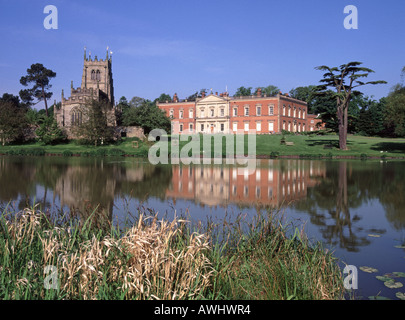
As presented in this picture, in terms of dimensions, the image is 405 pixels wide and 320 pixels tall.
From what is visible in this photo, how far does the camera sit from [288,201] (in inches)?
452

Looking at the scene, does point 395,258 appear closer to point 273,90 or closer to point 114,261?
point 114,261

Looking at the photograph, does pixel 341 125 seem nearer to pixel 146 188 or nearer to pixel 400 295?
pixel 146 188

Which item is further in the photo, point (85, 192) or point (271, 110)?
point (271, 110)

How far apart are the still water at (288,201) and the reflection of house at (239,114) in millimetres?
49142

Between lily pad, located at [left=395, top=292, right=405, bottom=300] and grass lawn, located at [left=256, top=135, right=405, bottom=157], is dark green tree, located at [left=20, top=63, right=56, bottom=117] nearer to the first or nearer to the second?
grass lawn, located at [left=256, top=135, right=405, bottom=157]

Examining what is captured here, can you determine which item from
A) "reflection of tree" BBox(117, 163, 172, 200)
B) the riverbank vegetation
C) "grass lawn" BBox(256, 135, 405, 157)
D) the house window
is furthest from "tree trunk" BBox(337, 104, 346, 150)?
the riverbank vegetation

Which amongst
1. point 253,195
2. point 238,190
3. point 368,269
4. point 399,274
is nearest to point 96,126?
point 238,190

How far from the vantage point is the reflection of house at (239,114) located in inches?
2657

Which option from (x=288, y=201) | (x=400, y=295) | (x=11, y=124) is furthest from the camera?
(x=11, y=124)

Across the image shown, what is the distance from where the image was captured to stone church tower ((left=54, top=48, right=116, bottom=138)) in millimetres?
56250

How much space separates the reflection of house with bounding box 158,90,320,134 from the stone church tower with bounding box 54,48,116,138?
42.3 ft

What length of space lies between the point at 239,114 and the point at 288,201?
60016 mm
